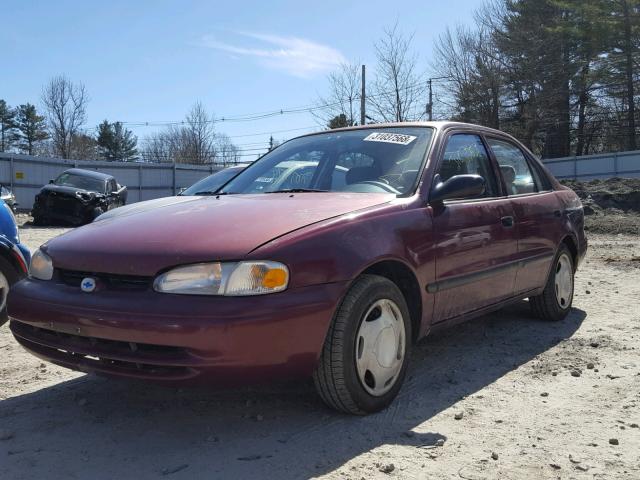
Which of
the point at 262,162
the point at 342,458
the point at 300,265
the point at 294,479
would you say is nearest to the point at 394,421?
the point at 342,458

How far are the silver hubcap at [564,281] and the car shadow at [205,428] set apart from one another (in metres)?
1.38

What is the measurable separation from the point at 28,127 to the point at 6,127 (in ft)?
7.22

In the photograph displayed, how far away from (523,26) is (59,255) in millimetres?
37365

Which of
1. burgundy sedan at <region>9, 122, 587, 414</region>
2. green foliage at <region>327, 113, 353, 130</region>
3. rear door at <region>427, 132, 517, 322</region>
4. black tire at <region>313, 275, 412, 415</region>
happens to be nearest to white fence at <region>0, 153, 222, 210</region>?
green foliage at <region>327, 113, 353, 130</region>

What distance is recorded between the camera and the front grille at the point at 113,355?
2553 millimetres

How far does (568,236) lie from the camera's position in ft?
17.0

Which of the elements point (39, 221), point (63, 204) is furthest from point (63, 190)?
point (39, 221)

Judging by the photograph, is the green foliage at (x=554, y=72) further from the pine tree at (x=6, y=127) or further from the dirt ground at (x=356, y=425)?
the pine tree at (x=6, y=127)

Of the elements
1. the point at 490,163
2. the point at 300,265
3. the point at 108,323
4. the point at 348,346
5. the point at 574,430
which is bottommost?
the point at 574,430

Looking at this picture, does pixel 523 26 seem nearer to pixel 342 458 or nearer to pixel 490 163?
pixel 490 163

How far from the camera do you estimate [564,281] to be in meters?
5.19

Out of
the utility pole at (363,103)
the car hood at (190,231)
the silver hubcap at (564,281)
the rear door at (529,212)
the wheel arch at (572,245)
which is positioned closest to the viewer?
the car hood at (190,231)

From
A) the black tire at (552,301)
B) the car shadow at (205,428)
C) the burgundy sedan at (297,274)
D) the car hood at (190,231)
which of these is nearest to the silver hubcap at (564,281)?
the black tire at (552,301)

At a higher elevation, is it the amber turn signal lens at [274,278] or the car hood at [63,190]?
the car hood at [63,190]
